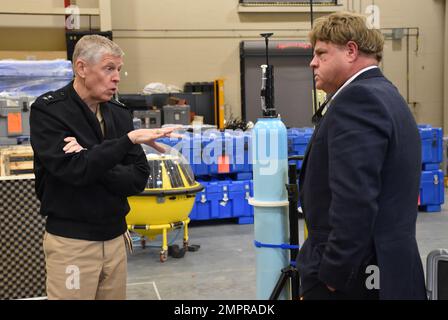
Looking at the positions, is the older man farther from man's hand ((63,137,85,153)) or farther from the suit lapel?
the suit lapel

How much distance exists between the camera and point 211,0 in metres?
11.7

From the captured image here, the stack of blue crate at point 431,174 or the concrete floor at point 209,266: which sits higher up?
the stack of blue crate at point 431,174

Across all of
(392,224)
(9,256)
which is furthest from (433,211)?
(392,224)

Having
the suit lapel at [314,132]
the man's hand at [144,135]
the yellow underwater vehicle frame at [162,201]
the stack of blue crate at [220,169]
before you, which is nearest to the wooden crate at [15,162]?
the yellow underwater vehicle frame at [162,201]

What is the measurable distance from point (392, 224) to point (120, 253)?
117cm

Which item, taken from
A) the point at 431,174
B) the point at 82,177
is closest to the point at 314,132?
the point at 82,177

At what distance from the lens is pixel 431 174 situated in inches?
313

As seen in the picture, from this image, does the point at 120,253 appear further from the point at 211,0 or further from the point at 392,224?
the point at 211,0

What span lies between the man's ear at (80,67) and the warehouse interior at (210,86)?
2766 millimetres

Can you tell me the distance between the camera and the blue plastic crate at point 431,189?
7.92 meters

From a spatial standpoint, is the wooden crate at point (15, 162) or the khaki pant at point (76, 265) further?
the wooden crate at point (15, 162)

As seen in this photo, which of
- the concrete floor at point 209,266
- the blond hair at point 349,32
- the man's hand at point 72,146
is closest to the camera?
the blond hair at point 349,32

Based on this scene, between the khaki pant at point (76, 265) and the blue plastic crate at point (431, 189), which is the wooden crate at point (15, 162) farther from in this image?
the blue plastic crate at point (431, 189)

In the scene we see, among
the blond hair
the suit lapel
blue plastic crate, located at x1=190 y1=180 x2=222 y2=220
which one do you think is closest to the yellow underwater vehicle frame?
blue plastic crate, located at x1=190 y1=180 x2=222 y2=220
